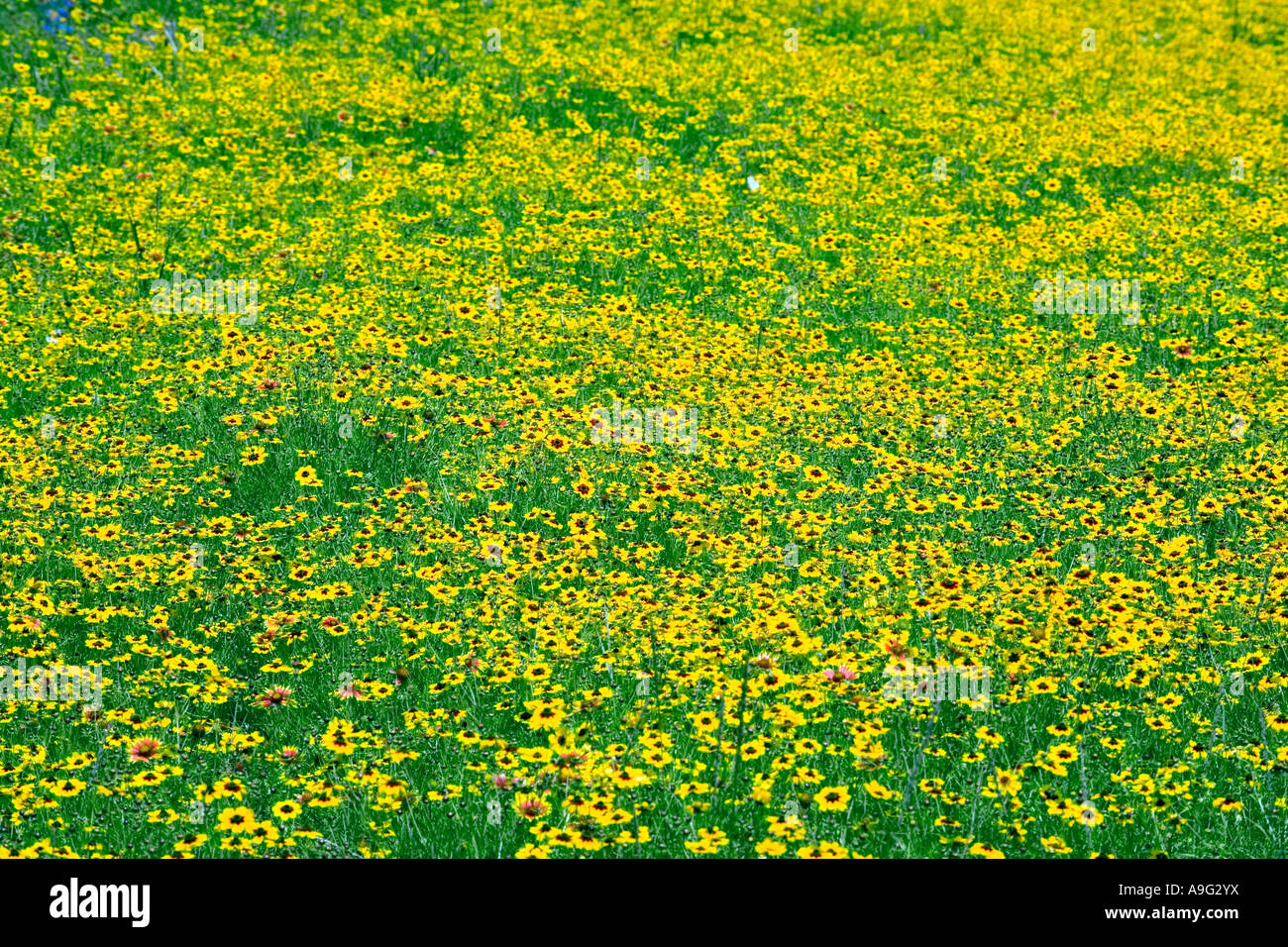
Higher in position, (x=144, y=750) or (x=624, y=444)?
(x=624, y=444)

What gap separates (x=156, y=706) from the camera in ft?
22.1

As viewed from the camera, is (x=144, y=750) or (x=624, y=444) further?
(x=624, y=444)

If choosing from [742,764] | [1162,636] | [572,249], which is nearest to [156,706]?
[742,764]

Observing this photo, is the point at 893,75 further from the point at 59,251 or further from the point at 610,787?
the point at 610,787

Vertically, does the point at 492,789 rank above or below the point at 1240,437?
below

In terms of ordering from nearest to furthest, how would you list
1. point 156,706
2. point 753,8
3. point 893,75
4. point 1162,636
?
point 156,706 → point 1162,636 → point 893,75 → point 753,8

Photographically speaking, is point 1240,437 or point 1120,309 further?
point 1120,309

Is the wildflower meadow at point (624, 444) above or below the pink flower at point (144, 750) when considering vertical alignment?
above

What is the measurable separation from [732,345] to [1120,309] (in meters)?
3.64

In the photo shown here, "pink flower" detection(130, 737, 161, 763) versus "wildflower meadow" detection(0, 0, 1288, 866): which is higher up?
"wildflower meadow" detection(0, 0, 1288, 866)

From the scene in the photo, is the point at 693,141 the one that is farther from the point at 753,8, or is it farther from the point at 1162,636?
the point at 1162,636

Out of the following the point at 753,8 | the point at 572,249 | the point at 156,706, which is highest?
the point at 753,8
